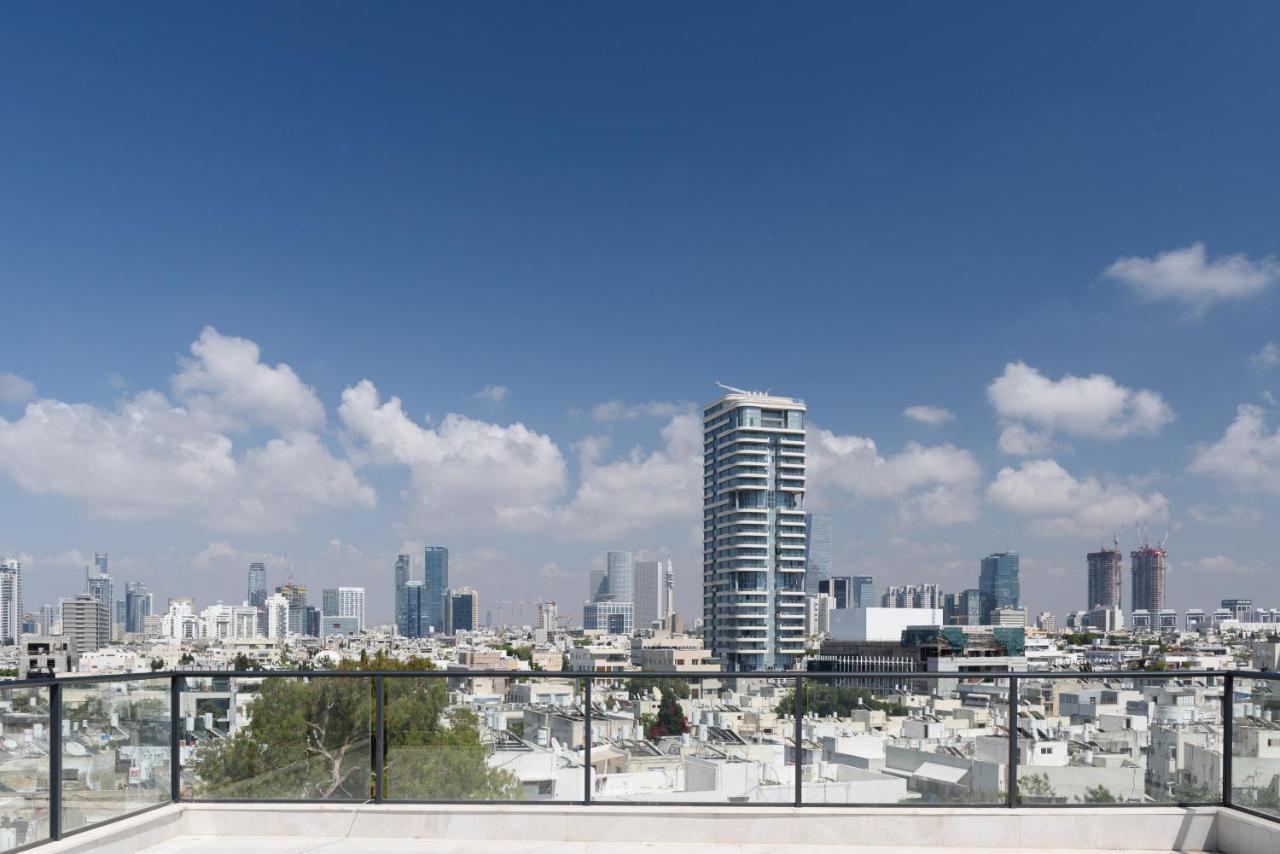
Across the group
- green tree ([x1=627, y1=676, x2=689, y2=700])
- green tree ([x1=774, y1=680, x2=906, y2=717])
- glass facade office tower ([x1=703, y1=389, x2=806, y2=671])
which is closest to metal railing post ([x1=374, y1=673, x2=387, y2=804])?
green tree ([x1=627, y1=676, x2=689, y2=700])

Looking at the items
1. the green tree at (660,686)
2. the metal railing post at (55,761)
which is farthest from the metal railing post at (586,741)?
the metal railing post at (55,761)

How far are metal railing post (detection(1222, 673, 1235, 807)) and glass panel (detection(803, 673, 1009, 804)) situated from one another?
1.16m

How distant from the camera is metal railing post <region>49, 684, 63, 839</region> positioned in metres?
4.85

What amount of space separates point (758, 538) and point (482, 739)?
10294 cm

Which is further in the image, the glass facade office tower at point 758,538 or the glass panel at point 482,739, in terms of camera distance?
the glass facade office tower at point 758,538

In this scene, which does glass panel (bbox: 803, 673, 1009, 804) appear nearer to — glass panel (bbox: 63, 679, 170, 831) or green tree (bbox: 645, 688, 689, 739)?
green tree (bbox: 645, 688, 689, 739)

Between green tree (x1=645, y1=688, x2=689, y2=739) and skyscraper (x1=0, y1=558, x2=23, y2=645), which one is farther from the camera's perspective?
skyscraper (x1=0, y1=558, x2=23, y2=645)

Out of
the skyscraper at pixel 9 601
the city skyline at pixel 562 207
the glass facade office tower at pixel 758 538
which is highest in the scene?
the city skyline at pixel 562 207

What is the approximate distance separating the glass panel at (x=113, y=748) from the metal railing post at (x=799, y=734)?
3.52 meters

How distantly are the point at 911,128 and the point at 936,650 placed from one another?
73.9 metres

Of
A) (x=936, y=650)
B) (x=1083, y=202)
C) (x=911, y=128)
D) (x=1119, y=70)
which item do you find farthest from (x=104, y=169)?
(x=936, y=650)

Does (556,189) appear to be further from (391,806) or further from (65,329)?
(391,806)

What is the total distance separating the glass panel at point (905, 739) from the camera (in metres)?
5.43

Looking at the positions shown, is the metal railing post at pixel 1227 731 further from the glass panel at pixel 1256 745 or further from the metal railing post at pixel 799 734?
the metal railing post at pixel 799 734
